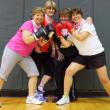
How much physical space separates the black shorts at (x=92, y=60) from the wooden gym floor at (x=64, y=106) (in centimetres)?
56

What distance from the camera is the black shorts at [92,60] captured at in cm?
445

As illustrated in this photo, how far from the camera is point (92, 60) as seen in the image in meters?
4.49

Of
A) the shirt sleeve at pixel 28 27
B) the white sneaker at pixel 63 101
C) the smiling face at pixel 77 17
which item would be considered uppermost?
the smiling face at pixel 77 17

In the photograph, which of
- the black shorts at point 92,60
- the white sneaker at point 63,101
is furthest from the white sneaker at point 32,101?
the black shorts at point 92,60

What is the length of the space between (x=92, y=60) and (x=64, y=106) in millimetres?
772

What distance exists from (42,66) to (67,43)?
678 millimetres

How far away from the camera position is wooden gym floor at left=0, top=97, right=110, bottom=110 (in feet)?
14.0

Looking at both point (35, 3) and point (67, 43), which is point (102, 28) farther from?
point (35, 3)

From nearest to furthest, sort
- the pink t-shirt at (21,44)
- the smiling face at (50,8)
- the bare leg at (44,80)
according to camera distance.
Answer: the pink t-shirt at (21,44) < the smiling face at (50,8) < the bare leg at (44,80)

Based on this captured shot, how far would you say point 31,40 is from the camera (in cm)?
427

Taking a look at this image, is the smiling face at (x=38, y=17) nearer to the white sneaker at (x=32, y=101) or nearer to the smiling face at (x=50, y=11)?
the smiling face at (x=50, y=11)

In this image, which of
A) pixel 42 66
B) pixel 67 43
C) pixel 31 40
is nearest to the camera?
pixel 31 40

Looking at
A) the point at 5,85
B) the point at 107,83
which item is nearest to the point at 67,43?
the point at 107,83

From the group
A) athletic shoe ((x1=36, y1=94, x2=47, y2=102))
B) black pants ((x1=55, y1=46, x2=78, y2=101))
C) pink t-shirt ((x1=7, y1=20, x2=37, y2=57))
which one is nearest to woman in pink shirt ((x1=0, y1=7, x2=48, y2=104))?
pink t-shirt ((x1=7, y1=20, x2=37, y2=57))
